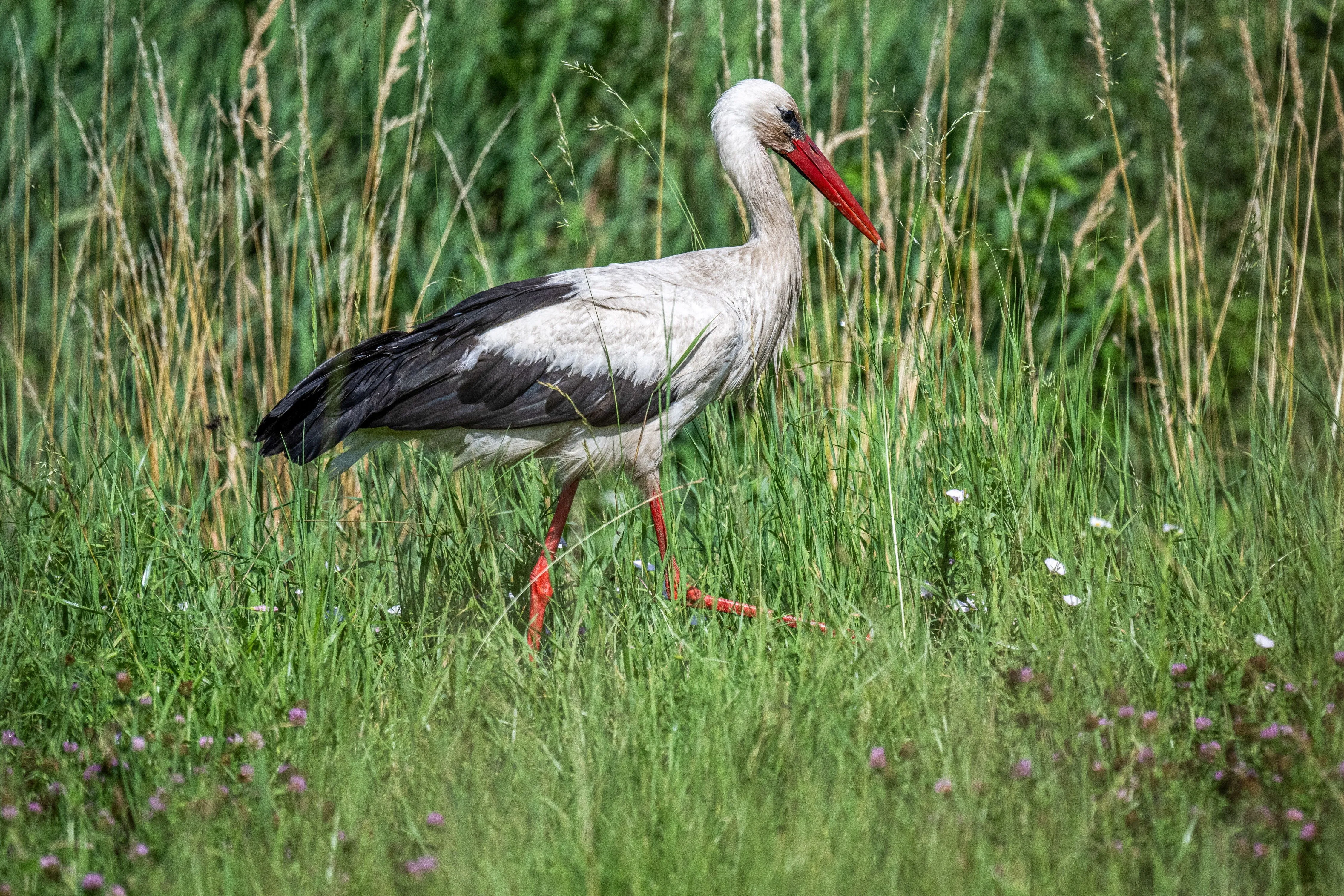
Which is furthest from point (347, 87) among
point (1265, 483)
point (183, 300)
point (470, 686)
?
point (1265, 483)

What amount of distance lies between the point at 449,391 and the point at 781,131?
136 centimetres

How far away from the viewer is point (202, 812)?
86.5 inches

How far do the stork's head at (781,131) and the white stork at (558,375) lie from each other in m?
0.42

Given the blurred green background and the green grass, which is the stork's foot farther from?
the blurred green background

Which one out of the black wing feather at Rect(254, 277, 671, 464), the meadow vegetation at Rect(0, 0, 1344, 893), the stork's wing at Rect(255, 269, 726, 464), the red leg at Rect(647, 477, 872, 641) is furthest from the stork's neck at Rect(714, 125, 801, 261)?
the red leg at Rect(647, 477, 872, 641)

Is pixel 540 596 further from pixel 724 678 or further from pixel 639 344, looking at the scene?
pixel 724 678

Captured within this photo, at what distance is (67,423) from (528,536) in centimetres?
149

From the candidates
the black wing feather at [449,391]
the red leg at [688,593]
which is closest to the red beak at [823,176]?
the black wing feather at [449,391]

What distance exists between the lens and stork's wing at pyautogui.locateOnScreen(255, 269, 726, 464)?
3.73 meters

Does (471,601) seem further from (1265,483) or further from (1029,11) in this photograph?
(1029,11)

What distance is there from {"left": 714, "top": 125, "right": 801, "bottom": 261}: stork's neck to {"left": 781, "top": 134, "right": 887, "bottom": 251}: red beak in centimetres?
14

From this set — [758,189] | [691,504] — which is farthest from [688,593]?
[691,504]

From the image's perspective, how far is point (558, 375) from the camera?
12.5 ft

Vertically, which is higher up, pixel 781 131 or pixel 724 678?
pixel 781 131
